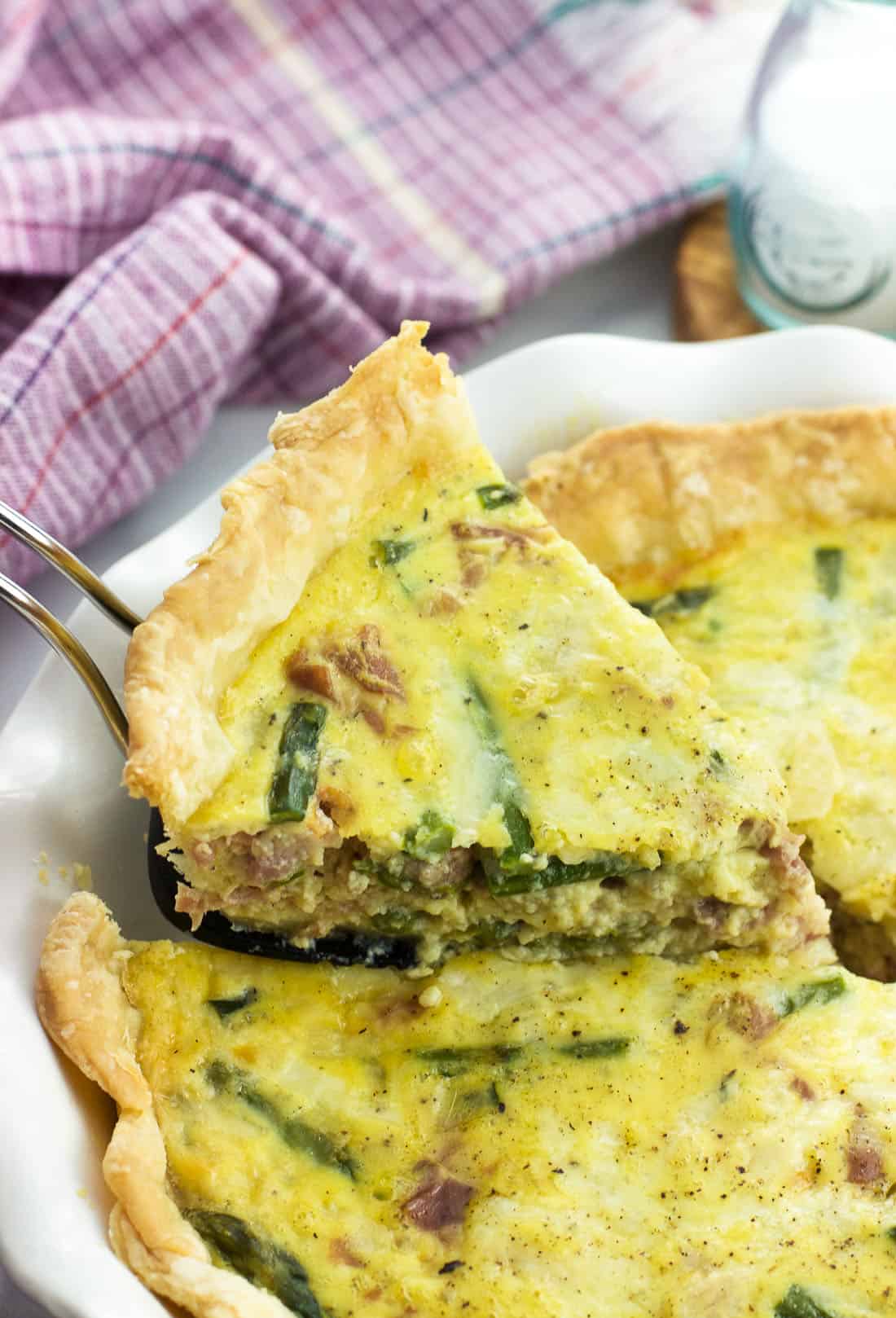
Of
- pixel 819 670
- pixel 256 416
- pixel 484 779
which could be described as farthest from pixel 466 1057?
pixel 256 416

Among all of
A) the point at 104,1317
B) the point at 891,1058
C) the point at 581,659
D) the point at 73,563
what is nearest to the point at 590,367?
the point at 581,659

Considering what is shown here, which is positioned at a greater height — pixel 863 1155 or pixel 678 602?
pixel 678 602

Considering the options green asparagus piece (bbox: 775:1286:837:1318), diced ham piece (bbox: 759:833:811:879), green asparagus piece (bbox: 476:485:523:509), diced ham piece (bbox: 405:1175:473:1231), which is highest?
green asparagus piece (bbox: 476:485:523:509)

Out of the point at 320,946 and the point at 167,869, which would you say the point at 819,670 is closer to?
the point at 320,946

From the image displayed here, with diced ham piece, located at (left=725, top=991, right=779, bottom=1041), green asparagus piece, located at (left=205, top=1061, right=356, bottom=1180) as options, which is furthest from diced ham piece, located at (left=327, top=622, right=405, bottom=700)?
diced ham piece, located at (left=725, top=991, right=779, bottom=1041)

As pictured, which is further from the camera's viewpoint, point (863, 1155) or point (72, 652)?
point (72, 652)

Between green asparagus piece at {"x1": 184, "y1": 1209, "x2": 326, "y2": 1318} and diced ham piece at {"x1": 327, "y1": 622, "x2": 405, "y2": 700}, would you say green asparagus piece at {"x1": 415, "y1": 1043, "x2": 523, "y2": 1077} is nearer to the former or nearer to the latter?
green asparagus piece at {"x1": 184, "y1": 1209, "x2": 326, "y2": 1318}
